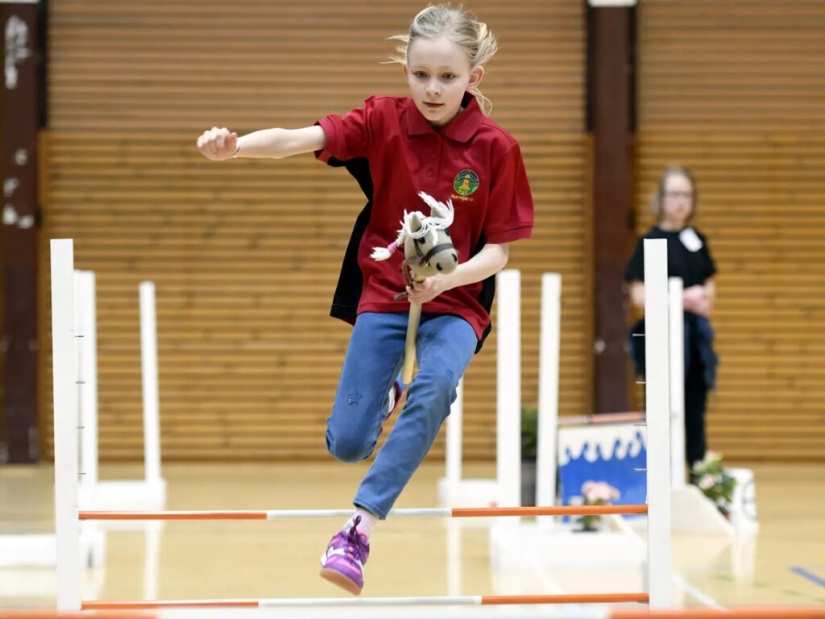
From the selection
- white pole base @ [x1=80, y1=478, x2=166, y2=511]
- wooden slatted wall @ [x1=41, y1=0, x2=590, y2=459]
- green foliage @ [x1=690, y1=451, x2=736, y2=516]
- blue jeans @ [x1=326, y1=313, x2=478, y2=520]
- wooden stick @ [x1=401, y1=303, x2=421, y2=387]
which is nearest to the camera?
blue jeans @ [x1=326, y1=313, x2=478, y2=520]

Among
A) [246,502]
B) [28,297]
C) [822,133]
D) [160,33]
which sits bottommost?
[246,502]

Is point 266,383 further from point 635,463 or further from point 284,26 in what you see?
point 635,463

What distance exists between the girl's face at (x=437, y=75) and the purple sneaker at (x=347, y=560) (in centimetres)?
111

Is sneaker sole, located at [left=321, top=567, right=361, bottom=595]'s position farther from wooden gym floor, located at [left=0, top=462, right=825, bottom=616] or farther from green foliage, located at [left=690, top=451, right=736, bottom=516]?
green foliage, located at [left=690, top=451, right=736, bottom=516]

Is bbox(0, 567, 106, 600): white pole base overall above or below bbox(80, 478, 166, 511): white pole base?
below

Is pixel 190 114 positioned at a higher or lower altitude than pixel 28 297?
higher

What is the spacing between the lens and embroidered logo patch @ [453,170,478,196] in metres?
3.38

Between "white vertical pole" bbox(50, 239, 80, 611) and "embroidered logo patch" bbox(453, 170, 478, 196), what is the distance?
1.09 metres

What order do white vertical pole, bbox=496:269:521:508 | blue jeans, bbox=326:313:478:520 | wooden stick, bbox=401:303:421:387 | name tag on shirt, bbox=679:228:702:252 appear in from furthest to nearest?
1. name tag on shirt, bbox=679:228:702:252
2. white vertical pole, bbox=496:269:521:508
3. wooden stick, bbox=401:303:421:387
4. blue jeans, bbox=326:313:478:520

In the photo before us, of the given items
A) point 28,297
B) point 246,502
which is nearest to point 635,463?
point 246,502

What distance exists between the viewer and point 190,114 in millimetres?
8781

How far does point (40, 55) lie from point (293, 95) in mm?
Answer: 1758

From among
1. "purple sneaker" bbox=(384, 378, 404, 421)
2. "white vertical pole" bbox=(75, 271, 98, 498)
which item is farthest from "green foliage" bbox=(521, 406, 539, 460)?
"purple sneaker" bbox=(384, 378, 404, 421)

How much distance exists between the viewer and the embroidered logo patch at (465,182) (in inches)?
133
